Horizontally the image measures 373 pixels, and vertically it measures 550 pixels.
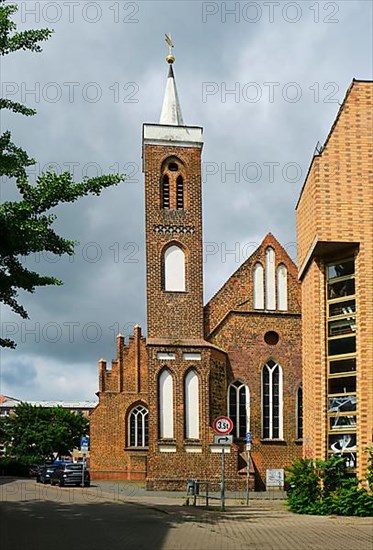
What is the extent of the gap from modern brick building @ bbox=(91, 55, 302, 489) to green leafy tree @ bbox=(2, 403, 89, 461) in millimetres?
42760

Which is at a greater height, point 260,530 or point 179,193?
point 179,193

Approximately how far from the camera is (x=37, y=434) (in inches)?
3196

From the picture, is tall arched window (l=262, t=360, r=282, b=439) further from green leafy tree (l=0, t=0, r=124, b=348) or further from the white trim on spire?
green leafy tree (l=0, t=0, r=124, b=348)

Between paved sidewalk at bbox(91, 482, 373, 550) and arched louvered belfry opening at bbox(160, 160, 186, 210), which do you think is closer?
paved sidewalk at bbox(91, 482, 373, 550)

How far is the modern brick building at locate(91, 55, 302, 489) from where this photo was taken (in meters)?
37.1

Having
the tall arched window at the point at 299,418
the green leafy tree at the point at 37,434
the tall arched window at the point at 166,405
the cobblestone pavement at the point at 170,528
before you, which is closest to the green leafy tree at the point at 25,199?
the cobblestone pavement at the point at 170,528

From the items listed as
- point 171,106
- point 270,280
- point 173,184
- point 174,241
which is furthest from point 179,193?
point 270,280

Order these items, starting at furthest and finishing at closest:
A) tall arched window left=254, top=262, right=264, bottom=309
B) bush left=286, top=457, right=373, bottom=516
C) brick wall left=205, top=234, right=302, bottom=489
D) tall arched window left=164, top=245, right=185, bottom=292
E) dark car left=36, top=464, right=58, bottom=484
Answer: dark car left=36, top=464, right=58, bottom=484 → tall arched window left=254, top=262, right=264, bottom=309 → brick wall left=205, top=234, right=302, bottom=489 → tall arched window left=164, top=245, right=185, bottom=292 → bush left=286, top=457, right=373, bottom=516

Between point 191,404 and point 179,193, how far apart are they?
9.99 meters

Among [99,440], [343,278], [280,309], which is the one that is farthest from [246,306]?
[343,278]

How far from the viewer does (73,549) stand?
1423 centimetres

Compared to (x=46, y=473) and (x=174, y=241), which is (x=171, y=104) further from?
(x=46, y=473)

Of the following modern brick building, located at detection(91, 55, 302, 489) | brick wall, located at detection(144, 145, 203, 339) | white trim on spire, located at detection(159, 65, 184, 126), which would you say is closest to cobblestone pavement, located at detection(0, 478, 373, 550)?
modern brick building, located at detection(91, 55, 302, 489)

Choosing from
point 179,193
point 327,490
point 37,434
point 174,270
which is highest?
point 179,193
